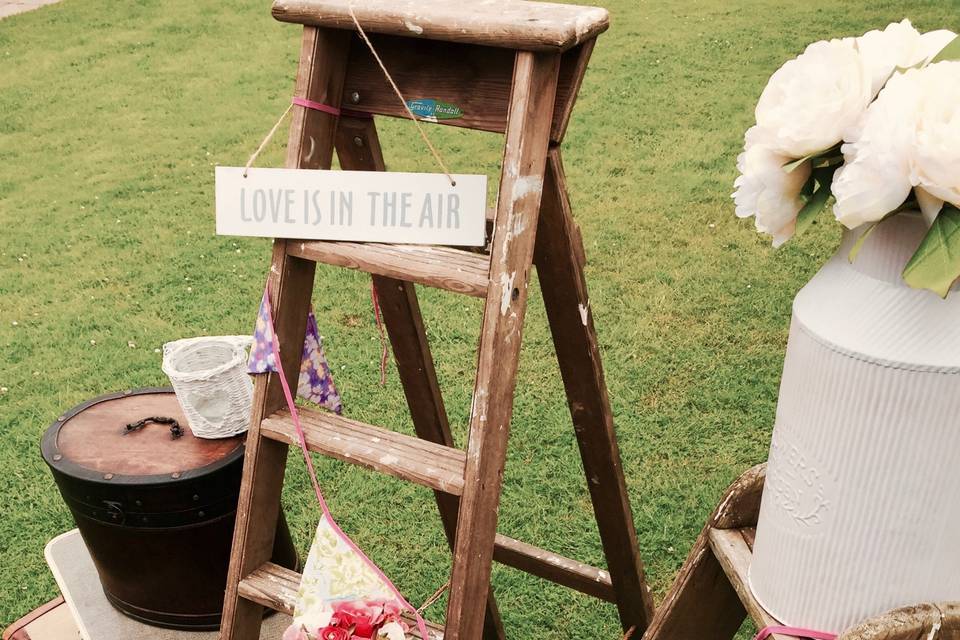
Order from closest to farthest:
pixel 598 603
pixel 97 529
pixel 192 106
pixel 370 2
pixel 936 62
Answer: pixel 936 62
pixel 370 2
pixel 97 529
pixel 598 603
pixel 192 106

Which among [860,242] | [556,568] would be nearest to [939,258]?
[860,242]

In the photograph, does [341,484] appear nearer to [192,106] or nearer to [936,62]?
[936,62]

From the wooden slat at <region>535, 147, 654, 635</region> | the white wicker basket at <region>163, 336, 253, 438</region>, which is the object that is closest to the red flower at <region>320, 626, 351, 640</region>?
the wooden slat at <region>535, 147, 654, 635</region>

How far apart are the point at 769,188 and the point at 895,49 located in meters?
0.22

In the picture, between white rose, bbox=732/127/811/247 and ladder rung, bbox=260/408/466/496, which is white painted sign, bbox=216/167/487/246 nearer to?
ladder rung, bbox=260/408/466/496

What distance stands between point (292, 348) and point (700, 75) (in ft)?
19.3

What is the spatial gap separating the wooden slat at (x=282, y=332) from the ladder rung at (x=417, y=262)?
12cm

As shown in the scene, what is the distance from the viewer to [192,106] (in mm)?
6949

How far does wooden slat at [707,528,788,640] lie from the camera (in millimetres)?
1307

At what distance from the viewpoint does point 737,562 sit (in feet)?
4.65

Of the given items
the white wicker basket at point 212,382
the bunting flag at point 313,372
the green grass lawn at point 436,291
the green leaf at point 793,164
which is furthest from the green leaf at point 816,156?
the green grass lawn at point 436,291

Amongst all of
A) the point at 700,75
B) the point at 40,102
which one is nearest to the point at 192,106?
the point at 40,102

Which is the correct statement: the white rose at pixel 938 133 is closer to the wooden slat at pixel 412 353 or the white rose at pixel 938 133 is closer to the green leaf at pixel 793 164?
the green leaf at pixel 793 164

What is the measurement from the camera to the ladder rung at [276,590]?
1.71m
